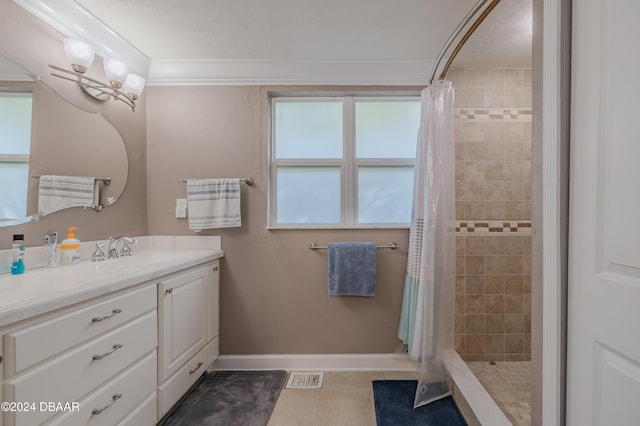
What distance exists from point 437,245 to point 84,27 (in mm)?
2438

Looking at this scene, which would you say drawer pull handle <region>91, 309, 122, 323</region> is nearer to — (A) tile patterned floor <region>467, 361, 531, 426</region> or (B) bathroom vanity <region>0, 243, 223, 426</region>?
(B) bathroom vanity <region>0, 243, 223, 426</region>

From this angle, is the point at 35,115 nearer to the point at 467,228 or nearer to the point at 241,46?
the point at 241,46

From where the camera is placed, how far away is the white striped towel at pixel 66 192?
1446mm

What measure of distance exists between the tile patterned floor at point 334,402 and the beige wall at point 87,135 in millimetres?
1569

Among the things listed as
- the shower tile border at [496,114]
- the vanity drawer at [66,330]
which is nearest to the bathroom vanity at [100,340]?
the vanity drawer at [66,330]

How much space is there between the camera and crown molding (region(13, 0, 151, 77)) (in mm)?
1447

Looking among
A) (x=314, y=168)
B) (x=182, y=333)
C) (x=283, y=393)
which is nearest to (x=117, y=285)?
(x=182, y=333)

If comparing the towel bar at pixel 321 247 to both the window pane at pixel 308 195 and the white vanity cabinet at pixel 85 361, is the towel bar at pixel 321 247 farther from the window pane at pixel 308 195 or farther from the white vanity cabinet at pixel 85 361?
the white vanity cabinet at pixel 85 361

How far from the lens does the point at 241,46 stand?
1908 millimetres

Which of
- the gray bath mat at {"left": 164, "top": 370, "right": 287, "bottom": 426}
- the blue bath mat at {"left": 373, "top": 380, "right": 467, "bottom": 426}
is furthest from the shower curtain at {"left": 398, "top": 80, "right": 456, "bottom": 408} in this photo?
the gray bath mat at {"left": 164, "top": 370, "right": 287, "bottom": 426}

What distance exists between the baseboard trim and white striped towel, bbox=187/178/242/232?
3.36ft

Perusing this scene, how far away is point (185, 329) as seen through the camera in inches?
65.3
